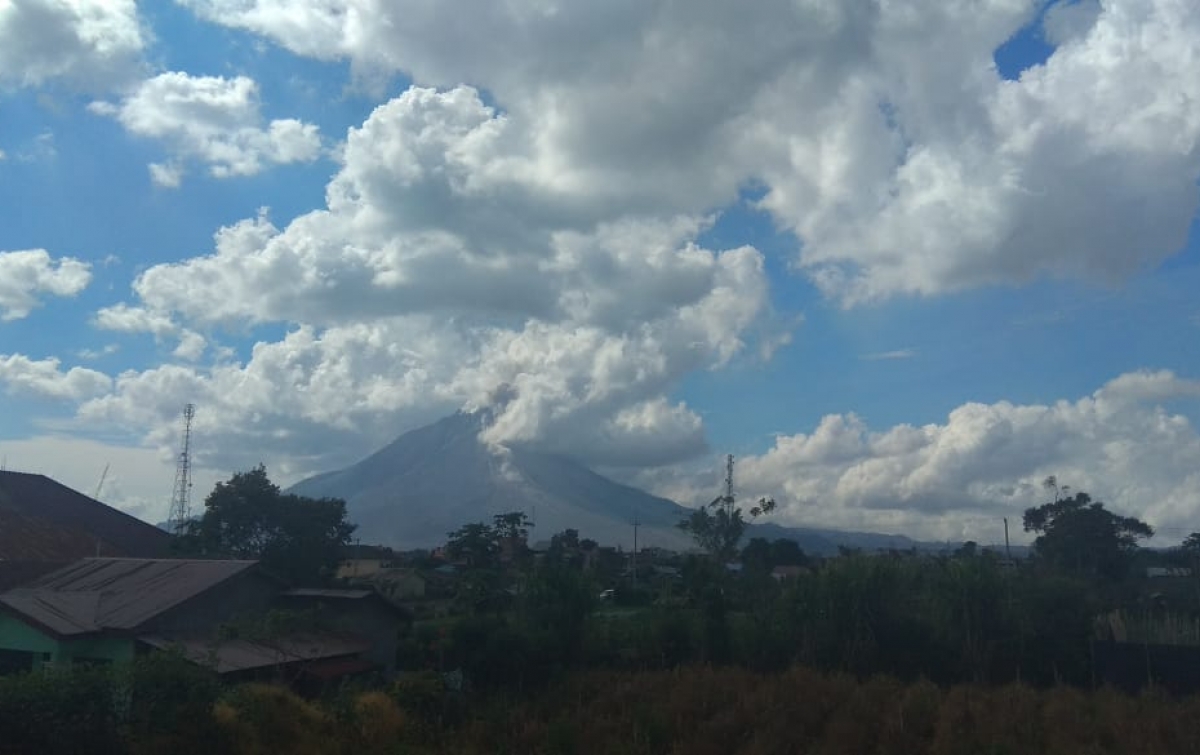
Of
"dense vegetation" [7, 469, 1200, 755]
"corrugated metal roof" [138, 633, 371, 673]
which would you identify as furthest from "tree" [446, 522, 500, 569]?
"corrugated metal roof" [138, 633, 371, 673]

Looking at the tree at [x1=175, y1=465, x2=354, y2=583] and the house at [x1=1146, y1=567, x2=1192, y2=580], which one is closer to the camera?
the tree at [x1=175, y1=465, x2=354, y2=583]

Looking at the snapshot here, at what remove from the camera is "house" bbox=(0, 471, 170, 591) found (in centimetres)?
3619

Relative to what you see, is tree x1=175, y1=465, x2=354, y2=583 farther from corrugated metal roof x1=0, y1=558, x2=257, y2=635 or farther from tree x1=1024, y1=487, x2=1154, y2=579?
tree x1=1024, y1=487, x2=1154, y2=579

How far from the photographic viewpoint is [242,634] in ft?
73.4

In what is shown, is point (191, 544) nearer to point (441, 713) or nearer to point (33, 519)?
point (33, 519)

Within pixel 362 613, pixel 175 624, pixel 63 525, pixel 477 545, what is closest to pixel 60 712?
pixel 175 624

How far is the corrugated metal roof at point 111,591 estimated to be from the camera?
22266 millimetres

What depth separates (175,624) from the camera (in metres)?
23.1

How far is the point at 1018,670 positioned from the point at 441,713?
1465 cm

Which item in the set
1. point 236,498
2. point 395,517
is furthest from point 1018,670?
point 395,517

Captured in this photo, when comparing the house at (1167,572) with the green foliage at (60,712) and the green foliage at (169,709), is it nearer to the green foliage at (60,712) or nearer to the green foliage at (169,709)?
the green foliage at (169,709)

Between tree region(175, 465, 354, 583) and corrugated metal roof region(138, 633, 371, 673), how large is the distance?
1608cm

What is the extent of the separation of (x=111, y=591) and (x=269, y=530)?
16.1 metres

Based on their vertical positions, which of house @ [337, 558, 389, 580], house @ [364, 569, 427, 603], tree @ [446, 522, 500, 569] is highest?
tree @ [446, 522, 500, 569]
